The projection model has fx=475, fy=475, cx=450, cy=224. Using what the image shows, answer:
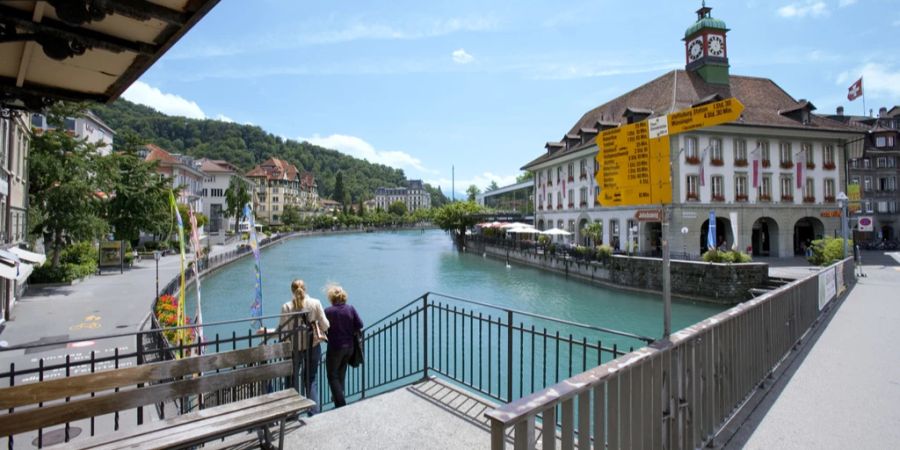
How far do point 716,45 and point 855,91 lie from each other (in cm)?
960

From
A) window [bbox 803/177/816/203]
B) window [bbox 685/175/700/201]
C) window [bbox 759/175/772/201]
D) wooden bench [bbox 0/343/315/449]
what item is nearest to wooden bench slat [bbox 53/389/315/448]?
wooden bench [bbox 0/343/315/449]

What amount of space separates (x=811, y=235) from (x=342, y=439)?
4349 centimetres

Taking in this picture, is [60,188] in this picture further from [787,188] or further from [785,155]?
[787,188]

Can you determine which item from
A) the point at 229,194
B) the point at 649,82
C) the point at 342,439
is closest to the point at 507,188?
the point at 649,82

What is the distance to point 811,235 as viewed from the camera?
36.8m

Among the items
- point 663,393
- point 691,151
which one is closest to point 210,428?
point 663,393

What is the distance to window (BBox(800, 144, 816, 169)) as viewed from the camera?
3384 cm

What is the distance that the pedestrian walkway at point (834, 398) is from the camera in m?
4.16

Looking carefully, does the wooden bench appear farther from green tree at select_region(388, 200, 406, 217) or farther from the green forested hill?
green tree at select_region(388, 200, 406, 217)

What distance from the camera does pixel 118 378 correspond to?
354cm

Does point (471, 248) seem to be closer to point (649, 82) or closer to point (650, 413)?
point (649, 82)

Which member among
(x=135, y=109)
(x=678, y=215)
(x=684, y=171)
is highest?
(x=135, y=109)

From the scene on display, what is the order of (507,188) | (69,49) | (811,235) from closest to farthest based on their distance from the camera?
(69,49)
(811,235)
(507,188)

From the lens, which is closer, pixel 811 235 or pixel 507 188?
pixel 811 235
